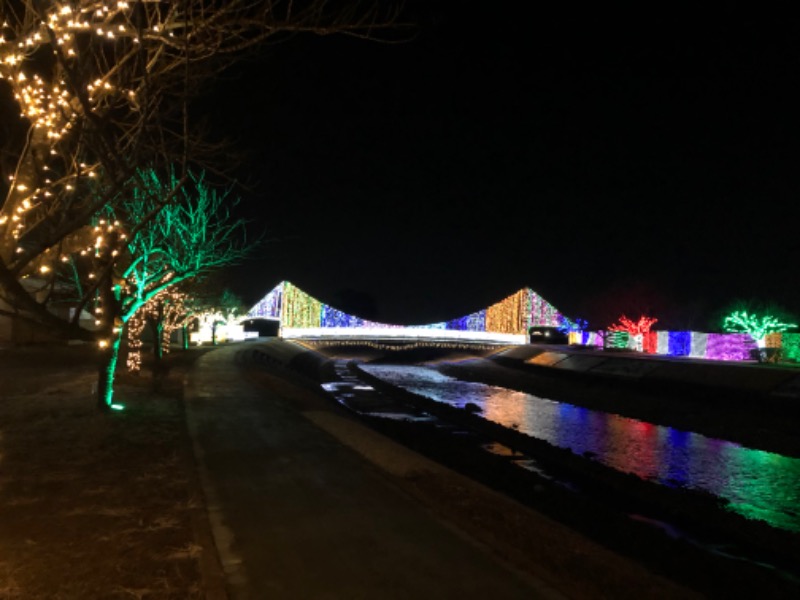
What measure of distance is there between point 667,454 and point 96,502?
46.0 feet

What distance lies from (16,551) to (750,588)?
7163 millimetres

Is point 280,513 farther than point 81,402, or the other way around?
point 81,402

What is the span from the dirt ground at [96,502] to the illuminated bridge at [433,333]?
5461 cm

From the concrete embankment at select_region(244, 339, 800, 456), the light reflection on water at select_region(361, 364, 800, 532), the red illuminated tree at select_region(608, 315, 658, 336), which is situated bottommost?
the light reflection on water at select_region(361, 364, 800, 532)

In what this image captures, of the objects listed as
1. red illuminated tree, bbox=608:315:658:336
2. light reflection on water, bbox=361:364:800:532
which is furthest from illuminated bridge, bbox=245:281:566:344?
light reflection on water, bbox=361:364:800:532

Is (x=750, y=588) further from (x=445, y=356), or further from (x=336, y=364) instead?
(x=445, y=356)

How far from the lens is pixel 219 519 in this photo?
264 inches

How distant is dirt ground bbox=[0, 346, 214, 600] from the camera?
16.6 feet

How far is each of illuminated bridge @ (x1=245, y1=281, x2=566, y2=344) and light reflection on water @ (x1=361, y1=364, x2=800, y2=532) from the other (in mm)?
40395

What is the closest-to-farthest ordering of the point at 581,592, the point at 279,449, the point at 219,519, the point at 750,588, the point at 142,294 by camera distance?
1. the point at 581,592
2. the point at 219,519
3. the point at 750,588
4. the point at 279,449
5. the point at 142,294

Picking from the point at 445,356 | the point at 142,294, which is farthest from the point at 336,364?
the point at 142,294

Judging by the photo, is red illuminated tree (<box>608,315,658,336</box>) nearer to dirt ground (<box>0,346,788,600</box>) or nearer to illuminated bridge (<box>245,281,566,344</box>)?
illuminated bridge (<box>245,281,566,344</box>)

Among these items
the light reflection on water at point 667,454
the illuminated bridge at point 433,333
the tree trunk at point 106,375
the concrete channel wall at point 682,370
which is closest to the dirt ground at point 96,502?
the tree trunk at point 106,375

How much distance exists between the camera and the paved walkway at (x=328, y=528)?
5113 mm
